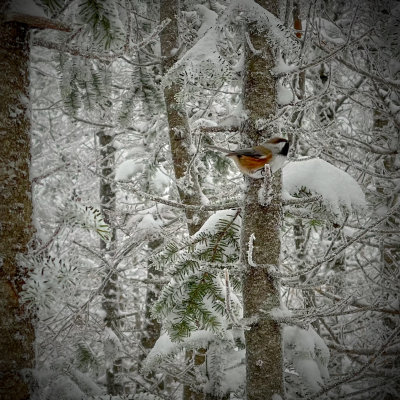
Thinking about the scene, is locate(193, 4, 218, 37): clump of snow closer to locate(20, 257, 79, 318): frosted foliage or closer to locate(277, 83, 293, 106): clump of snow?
locate(277, 83, 293, 106): clump of snow

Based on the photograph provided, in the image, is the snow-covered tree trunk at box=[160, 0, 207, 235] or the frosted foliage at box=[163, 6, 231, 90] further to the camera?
the snow-covered tree trunk at box=[160, 0, 207, 235]

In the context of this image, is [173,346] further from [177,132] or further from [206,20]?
[206,20]

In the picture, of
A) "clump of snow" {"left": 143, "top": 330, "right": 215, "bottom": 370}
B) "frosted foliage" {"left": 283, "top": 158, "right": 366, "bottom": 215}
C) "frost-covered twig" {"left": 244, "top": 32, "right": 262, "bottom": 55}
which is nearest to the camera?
"frost-covered twig" {"left": 244, "top": 32, "right": 262, "bottom": 55}

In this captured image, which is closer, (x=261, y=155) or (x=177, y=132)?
(x=261, y=155)

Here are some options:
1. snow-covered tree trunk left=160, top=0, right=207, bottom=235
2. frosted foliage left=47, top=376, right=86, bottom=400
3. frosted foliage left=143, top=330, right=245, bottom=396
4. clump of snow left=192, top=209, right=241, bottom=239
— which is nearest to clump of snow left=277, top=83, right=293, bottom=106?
clump of snow left=192, top=209, right=241, bottom=239

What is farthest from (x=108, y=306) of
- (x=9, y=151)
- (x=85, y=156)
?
(x=9, y=151)

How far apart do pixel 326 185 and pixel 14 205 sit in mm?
1950

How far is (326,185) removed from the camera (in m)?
2.17

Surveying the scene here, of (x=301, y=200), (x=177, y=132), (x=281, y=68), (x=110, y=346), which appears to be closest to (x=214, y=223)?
(x=301, y=200)

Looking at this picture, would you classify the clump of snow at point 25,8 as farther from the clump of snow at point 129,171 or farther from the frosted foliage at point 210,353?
the clump of snow at point 129,171

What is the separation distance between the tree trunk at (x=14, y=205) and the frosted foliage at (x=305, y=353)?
192 centimetres

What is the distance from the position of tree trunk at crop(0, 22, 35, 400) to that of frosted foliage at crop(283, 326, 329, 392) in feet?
6.28

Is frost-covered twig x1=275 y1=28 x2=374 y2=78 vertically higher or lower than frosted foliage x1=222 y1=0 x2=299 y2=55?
lower

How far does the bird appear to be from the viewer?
74.2 inches
